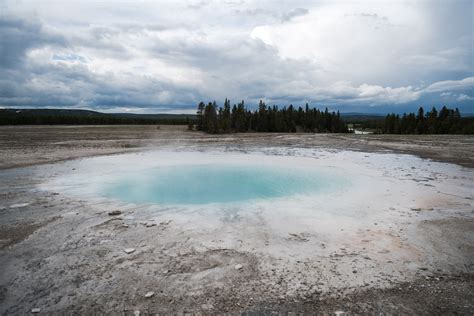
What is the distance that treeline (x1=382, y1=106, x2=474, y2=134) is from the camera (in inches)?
2344

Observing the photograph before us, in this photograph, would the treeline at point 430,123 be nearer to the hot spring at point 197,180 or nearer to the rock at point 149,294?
the hot spring at point 197,180

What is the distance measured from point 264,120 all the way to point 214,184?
177ft

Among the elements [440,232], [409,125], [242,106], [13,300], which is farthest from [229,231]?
[409,125]

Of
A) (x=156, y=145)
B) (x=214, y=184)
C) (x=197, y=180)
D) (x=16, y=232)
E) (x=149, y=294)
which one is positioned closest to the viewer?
(x=149, y=294)

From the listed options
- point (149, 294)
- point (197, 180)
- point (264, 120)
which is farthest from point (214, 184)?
point (264, 120)

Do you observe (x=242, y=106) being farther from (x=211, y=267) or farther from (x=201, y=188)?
(x=211, y=267)

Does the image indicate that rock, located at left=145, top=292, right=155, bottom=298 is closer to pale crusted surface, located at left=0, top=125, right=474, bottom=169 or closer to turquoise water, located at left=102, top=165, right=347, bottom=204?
turquoise water, located at left=102, top=165, right=347, bottom=204

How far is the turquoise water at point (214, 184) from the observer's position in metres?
9.70

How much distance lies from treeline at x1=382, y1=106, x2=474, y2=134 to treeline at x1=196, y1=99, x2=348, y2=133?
12.9 metres

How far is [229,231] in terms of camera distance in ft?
21.5

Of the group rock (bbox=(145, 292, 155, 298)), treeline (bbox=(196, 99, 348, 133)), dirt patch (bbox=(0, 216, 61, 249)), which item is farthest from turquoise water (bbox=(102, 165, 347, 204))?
treeline (bbox=(196, 99, 348, 133))

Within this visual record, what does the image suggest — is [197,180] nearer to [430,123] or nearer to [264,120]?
[264,120]

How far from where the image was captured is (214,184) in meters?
11.7

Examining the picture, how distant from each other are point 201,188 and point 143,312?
7.16 meters
